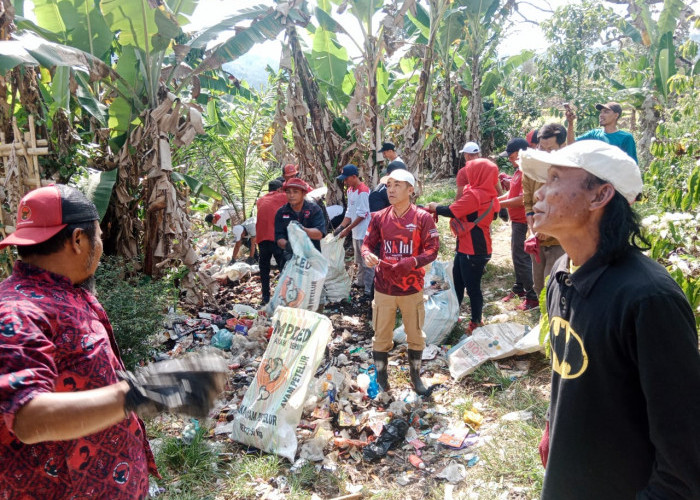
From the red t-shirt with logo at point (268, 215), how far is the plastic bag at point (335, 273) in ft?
2.40

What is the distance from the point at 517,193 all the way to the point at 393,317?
204 cm

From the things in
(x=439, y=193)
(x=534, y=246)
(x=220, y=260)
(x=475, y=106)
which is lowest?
(x=220, y=260)

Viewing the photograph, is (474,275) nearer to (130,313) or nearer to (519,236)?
(519,236)

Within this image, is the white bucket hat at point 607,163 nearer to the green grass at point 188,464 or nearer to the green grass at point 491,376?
the green grass at point 188,464

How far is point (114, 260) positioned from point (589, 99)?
9580mm

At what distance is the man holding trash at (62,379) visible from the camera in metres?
1.22

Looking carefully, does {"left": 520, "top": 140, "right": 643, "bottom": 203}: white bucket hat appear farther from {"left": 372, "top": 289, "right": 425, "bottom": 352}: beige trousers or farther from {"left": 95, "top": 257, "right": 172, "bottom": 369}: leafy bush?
{"left": 95, "top": 257, "right": 172, "bottom": 369}: leafy bush

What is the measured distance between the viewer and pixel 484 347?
440cm

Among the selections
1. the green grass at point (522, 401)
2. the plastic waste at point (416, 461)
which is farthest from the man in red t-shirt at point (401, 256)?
the plastic waste at point (416, 461)

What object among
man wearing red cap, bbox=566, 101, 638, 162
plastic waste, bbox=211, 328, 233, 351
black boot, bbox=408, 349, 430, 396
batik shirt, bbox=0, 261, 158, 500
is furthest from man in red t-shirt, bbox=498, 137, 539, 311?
batik shirt, bbox=0, 261, 158, 500

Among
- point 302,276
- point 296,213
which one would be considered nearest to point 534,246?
point 302,276

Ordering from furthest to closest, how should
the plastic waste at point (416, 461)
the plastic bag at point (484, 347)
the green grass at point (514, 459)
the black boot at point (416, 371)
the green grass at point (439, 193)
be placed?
the green grass at point (439, 193) < the plastic bag at point (484, 347) < the black boot at point (416, 371) < the plastic waste at point (416, 461) < the green grass at point (514, 459)

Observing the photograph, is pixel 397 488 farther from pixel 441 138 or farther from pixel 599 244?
pixel 441 138

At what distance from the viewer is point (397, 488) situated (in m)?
3.09
